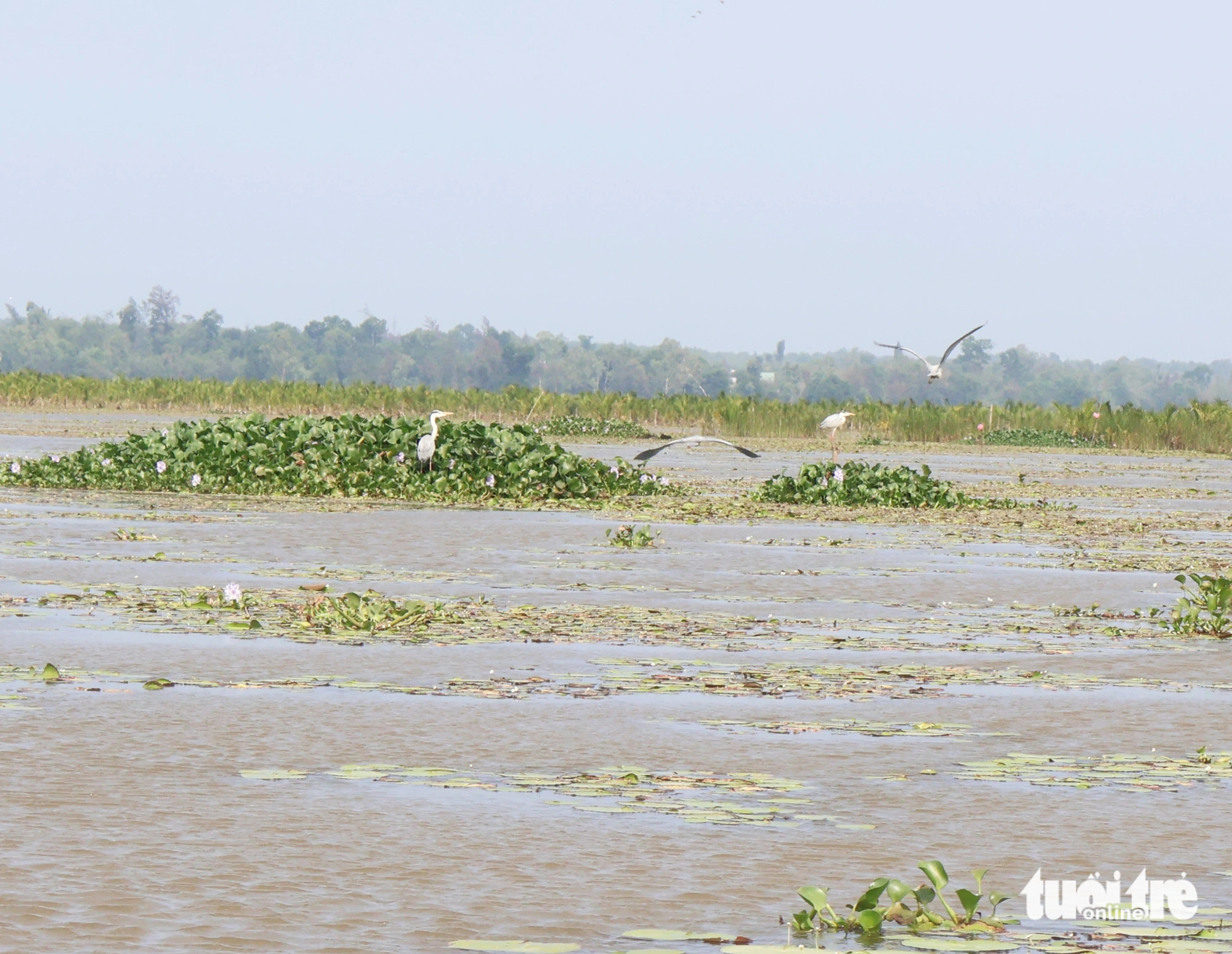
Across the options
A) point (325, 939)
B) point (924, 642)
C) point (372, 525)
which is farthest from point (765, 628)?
point (372, 525)

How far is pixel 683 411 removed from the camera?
66.1 meters

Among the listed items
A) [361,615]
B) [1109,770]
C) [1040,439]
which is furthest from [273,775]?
[1040,439]

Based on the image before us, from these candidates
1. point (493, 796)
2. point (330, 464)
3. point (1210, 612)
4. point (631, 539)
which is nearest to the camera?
point (493, 796)

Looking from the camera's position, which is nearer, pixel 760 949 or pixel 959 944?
pixel 760 949

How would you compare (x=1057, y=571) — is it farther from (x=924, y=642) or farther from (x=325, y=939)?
(x=325, y=939)

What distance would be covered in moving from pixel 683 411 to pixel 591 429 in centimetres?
789

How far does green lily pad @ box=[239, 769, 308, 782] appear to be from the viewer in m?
6.94

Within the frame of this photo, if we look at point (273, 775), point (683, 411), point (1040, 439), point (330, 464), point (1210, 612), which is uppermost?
point (683, 411)

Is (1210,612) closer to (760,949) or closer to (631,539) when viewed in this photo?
(631,539)

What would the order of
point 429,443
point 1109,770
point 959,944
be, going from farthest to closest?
point 429,443, point 1109,770, point 959,944

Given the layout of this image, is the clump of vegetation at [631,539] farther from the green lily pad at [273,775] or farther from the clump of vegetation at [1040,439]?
the clump of vegetation at [1040,439]

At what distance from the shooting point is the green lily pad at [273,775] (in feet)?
22.8

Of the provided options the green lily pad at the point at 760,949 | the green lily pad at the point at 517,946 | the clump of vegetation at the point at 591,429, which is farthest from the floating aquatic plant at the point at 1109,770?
the clump of vegetation at the point at 591,429

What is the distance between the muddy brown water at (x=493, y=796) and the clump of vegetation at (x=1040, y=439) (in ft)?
149
